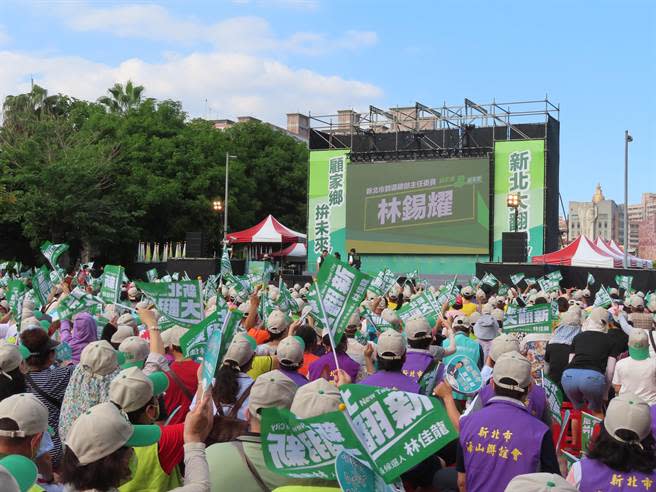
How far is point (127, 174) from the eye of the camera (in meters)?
40.7

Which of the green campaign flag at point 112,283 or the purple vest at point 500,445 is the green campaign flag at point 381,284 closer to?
the green campaign flag at point 112,283

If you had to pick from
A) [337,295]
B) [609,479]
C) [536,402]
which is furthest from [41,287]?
[609,479]

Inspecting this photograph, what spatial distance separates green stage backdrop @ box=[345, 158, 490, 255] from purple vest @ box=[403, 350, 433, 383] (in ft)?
86.3

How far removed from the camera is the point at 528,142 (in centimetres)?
3133

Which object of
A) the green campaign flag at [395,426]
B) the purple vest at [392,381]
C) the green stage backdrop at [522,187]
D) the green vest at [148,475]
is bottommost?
the green vest at [148,475]

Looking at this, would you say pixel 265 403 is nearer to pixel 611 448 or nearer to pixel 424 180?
pixel 611 448

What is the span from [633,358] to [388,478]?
4.37 meters

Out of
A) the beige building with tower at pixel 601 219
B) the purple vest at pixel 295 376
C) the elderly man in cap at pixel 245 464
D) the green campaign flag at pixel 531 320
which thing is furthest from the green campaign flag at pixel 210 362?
the beige building with tower at pixel 601 219

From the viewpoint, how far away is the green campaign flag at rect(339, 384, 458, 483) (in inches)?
108

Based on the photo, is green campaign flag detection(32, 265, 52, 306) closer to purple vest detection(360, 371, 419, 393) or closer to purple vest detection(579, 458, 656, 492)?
purple vest detection(360, 371, 419, 393)

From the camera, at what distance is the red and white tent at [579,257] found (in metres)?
29.9

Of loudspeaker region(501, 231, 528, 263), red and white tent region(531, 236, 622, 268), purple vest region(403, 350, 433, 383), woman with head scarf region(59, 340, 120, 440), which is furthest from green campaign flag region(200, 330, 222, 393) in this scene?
red and white tent region(531, 236, 622, 268)

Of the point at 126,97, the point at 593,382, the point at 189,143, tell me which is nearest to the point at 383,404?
the point at 593,382

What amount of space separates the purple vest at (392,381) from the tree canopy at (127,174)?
75.9 feet
